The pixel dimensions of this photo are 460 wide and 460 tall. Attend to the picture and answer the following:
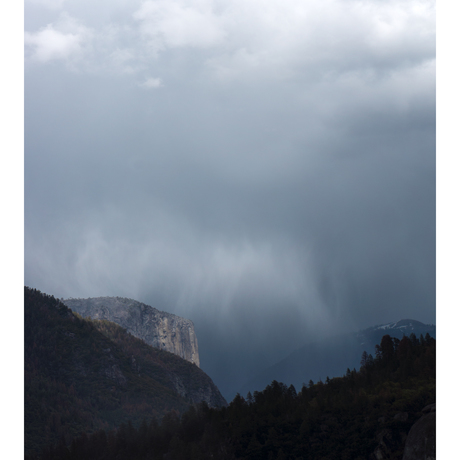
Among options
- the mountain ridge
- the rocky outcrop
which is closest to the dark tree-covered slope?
the mountain ridge

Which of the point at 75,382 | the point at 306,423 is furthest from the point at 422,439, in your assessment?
the point at 75,382

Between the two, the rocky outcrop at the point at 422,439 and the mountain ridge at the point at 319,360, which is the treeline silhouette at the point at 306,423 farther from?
the mountain ridge at the point at 319,360

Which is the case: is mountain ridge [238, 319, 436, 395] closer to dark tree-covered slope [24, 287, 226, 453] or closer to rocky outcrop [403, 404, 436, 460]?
dark tree-covered slope [24, 287, 226, 453]

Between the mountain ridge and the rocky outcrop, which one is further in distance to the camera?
the mountain ridge

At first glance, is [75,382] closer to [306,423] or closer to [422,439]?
[306,423]

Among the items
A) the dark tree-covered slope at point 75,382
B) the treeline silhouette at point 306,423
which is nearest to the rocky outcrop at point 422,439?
the treeline silhouette at point 306,423
